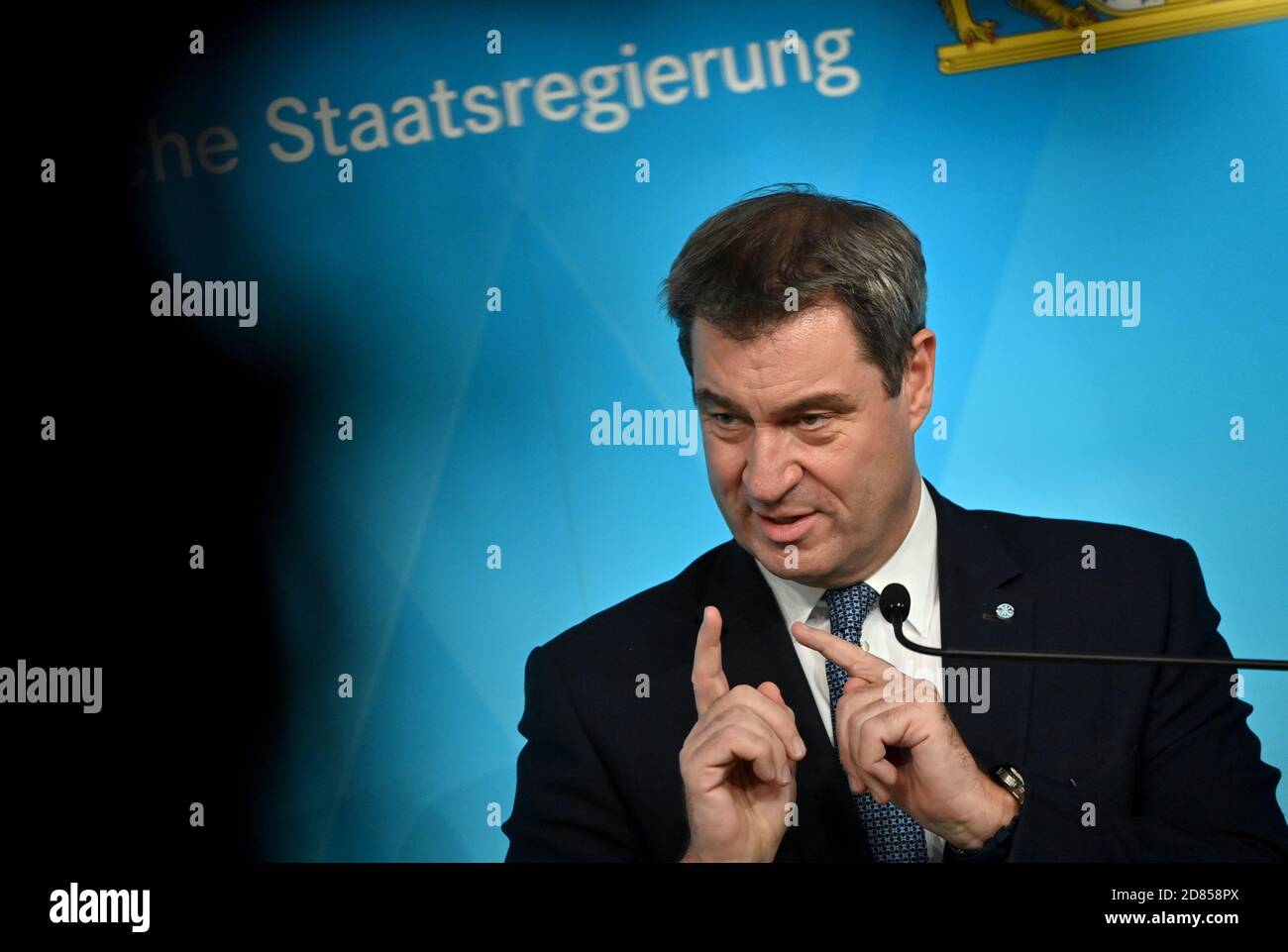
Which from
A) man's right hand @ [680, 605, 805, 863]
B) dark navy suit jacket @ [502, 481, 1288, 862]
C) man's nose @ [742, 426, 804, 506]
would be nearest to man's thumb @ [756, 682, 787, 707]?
man's right hand @ [680, 605, 805, 863]

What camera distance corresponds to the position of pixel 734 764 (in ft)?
8.35

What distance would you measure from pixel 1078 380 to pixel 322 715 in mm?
1716

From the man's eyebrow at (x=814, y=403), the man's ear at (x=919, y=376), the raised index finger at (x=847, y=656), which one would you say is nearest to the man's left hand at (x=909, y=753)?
the raised index finger at (x=847, y=656)

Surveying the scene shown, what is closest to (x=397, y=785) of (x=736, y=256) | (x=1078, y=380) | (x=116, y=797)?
(x=116, y=797)

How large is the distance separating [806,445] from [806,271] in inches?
12.5

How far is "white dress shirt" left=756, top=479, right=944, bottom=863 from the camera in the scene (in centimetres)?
277

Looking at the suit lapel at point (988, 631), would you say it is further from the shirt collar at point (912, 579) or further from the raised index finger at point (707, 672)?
the raised index finger at point (707, 672)

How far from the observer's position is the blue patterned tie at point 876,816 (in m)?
2.77

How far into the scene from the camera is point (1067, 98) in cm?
304

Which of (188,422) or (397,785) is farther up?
(188,422)

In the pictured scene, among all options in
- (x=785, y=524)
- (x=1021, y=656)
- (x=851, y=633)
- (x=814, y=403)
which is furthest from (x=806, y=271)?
(x=1021, y=656)

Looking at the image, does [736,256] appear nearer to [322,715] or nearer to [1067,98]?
[1067,98]

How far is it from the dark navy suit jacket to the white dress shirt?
0.08 feet

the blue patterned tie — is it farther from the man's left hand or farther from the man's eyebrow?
the man's eyebrow
